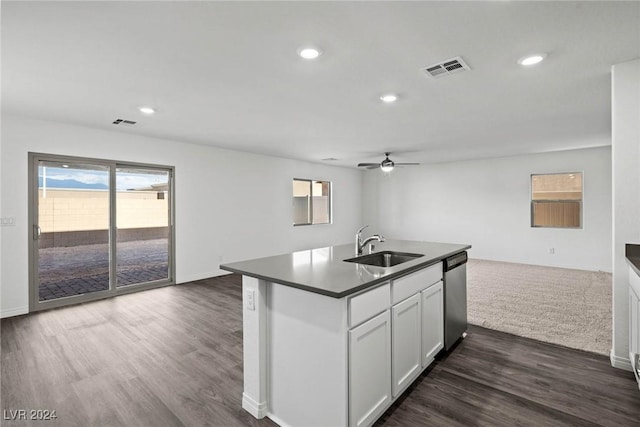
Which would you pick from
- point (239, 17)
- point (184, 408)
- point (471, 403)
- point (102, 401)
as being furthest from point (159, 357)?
point (239, 17)

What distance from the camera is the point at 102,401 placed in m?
2.19

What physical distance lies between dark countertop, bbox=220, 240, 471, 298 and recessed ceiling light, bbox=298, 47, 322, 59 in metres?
1.57

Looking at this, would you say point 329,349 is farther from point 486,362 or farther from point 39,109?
point 39,109

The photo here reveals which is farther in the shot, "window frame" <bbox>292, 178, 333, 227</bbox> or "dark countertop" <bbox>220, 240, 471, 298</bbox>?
"window frame" <bbox>292, 178, 333, 227</bbox>

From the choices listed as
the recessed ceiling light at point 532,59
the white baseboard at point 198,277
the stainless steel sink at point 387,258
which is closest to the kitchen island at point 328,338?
the stainless steel sink at point 387,258

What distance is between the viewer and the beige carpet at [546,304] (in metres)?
3.26

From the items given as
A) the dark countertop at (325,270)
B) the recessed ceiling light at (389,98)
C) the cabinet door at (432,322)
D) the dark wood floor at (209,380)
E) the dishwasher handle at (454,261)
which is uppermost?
the recessed ceiling light at (389,98)

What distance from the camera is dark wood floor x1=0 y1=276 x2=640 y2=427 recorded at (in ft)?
6.60

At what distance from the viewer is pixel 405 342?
2.21m

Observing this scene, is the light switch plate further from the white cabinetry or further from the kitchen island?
the white cabinetry

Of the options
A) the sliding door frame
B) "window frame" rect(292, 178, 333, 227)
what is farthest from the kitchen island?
"window frame" rect(292, 178, 333, 227)

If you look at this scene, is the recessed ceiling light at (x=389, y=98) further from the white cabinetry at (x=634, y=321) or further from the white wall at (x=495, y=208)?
the white wall at (x=495, y=208)

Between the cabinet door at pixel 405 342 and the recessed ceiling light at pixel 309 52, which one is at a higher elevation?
the recessed ceiling light at pixel 309 52

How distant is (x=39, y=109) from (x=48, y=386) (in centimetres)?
309
